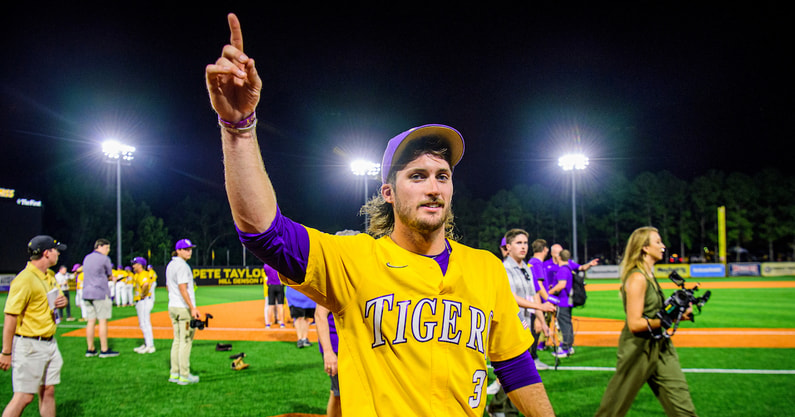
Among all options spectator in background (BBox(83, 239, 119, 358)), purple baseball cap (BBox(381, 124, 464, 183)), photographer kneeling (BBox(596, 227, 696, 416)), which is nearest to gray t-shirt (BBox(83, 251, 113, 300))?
spectator in background (BBox(83, 239, 119, 358))

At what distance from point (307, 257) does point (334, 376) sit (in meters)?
3.55

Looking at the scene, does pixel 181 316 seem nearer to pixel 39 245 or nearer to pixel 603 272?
pixel 39 245

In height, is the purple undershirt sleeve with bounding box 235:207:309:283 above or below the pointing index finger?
below

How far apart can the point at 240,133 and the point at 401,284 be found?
3.08ft

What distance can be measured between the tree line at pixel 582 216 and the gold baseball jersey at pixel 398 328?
62.0m

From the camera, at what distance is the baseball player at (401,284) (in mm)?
1556

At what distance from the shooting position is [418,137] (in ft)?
7.29

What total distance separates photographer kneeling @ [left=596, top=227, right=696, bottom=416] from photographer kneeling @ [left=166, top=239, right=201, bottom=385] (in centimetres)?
692

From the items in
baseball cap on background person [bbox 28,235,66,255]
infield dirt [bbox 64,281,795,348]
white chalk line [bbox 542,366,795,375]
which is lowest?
infield dirt [bbox 64,281,795,348]

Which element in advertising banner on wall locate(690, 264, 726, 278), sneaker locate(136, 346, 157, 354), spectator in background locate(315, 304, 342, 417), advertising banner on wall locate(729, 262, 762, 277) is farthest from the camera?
advertising banner on wall locate(690, 264, 726, 278)

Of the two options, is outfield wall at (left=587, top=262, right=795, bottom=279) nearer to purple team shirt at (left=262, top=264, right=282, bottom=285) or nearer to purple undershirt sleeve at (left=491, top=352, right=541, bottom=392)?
purple team shirt at (left=262, top=264, right=282, bottom=285)

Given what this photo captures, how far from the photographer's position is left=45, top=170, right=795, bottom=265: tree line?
192ft

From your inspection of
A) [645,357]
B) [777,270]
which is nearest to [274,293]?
[645,357]

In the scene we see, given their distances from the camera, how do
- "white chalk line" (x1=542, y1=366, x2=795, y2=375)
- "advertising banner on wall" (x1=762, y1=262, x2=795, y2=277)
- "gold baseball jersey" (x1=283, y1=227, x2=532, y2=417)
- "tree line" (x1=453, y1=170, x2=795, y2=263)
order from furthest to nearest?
"tree line" (x1=453, y1=170, x2=795, y2=263) < "advertising banner on wall" (x1=762, y1=262, x2=795, y2=277) < "white chalk line" (x1=542, y1=366, x2=795, y2=375) < "gold baseball jersey" (x1=283, y1=227, x2=532, y2=417)
